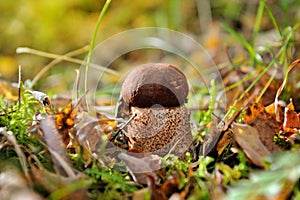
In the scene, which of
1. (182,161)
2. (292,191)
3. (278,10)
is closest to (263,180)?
(292,191)

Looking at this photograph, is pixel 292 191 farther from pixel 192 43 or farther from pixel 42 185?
pixel 192 43

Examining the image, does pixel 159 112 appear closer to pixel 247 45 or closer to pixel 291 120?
pixel 291 120

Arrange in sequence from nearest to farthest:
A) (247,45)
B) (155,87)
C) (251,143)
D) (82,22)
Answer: (251,143), (155,87), (247,45), (82,22)

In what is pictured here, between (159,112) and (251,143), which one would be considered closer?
(251,143)

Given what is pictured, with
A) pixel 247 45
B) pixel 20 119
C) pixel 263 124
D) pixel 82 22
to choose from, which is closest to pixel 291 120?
pixel 263 124

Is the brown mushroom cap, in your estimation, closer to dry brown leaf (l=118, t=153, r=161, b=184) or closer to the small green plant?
dry brown leaf (l=118, t=153, r=161, b=184)

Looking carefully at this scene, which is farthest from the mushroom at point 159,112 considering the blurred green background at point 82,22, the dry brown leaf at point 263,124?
the blurred green background at point 82,22
